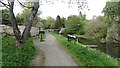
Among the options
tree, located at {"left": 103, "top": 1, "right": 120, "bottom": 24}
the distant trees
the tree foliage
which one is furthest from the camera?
the distant trees

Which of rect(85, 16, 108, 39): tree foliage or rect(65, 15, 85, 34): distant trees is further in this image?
rect(65, 15, 85, 34): distant trees

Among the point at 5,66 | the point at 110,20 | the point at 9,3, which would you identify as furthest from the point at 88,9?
the point at 110,20

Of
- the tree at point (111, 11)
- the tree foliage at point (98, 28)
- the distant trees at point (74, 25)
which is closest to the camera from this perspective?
the tree at point (111, 11)

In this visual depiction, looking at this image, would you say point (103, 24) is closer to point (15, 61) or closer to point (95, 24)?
point (95, 24)

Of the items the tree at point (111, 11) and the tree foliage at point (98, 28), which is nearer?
the tree at point (111, 11)

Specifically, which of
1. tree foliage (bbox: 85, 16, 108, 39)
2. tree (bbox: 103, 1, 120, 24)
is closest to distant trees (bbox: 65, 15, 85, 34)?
tree foliage (bbox: 85, 16, 108, 39)

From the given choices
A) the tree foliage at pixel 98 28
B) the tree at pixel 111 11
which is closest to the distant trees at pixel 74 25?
the tree foliage at pixel 98 28

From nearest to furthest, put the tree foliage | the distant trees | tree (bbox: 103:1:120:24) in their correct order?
tree (bbox: 103:1:120:24) < the tree foliage < the distant trees

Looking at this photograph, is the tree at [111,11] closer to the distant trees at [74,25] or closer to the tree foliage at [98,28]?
the tree foliage at [98,28]

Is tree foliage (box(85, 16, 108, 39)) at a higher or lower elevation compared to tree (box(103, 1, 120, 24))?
lower

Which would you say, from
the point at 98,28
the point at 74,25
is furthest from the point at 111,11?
the point at 74,25

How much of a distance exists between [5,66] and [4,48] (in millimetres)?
3827

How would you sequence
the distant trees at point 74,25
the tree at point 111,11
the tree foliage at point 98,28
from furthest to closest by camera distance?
the distant trees at point 74,25
the tree foliage at point 98,28
the tree at point 111,11

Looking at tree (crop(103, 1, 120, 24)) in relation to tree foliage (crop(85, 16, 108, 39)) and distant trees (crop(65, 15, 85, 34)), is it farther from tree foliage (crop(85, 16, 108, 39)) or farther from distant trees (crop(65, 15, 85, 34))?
distant trees (crop(65, 15, 85, 34))
